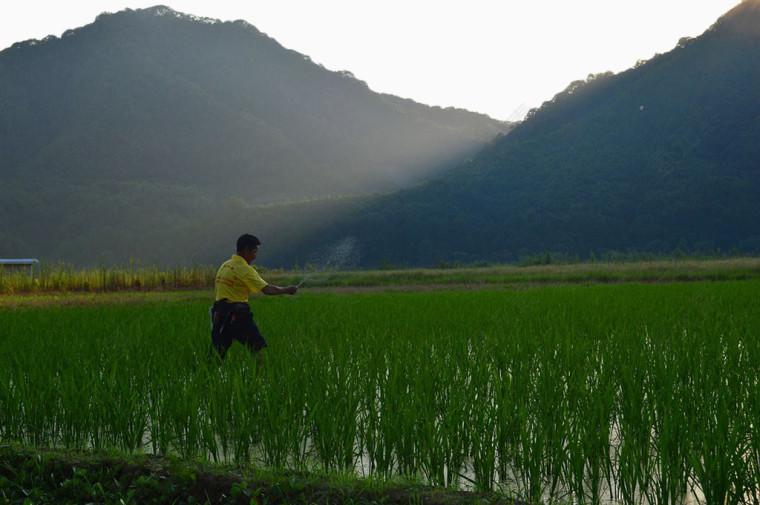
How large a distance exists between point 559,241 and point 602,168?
1088 centimetres

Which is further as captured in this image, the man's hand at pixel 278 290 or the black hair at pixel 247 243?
the black hair at pixel 247 243

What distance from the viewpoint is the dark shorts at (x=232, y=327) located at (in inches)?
191

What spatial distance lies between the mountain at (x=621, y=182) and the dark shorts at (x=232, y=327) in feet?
147

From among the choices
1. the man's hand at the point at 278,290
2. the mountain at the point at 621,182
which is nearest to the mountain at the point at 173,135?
the mountain at the point at 621,182

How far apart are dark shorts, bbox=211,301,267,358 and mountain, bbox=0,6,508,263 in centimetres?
6078

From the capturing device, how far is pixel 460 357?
525 cm

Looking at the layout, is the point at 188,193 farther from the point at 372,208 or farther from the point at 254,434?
the point at 254,434

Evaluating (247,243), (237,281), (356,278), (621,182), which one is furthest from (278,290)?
(621,182)

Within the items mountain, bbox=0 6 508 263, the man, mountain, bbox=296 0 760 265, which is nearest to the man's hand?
the man

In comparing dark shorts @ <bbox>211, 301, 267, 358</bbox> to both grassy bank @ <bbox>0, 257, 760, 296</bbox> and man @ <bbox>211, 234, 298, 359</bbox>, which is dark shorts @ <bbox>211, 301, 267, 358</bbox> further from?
grassy bank @ <bbox>0, 257, 760, 296</bbox>

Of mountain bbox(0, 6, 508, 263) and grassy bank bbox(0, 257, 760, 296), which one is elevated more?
mountain bbox(0, 6, 508, 263)

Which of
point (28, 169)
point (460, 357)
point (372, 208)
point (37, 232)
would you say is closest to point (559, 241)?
point (372, 208)

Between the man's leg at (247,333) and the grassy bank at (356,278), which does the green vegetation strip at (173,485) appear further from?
the grassy bank at (356,278)

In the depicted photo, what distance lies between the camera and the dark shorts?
4.86 meters
